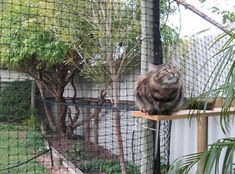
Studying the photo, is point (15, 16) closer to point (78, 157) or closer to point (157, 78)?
point (78, 157)

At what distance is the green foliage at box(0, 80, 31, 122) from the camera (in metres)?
7.62

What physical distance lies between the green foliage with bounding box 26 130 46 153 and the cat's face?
3.89 metres

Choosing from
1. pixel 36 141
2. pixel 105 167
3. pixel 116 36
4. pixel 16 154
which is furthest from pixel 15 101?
pixel 116 36

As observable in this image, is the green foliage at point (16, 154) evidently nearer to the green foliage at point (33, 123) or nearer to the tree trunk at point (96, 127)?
the green foliage at point (33, 123)

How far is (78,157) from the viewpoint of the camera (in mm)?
4695

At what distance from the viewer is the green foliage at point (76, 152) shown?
15.4 ft

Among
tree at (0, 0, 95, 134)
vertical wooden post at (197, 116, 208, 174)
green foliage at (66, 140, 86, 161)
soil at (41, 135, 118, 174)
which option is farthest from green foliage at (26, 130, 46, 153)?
vertical wooden post at (197, 116, 208, 174)

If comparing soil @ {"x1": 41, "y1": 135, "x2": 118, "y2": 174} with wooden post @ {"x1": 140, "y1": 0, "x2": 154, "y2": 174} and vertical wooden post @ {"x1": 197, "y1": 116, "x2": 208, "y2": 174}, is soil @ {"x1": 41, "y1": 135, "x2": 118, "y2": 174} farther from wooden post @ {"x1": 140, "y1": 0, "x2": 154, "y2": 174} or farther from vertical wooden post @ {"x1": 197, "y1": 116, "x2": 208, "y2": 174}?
wooden post @ {"x1": 140, "y1": 0, "x2": 154, "y2": 174}

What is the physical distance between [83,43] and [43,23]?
0.55 metres

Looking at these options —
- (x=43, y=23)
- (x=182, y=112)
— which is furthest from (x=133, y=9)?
(x=182, y=112)

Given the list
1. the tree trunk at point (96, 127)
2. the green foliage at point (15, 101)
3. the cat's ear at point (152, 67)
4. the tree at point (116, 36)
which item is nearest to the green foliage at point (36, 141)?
the tree trunk at point (96, 127)

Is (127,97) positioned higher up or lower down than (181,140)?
higher up

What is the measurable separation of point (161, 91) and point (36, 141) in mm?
4381

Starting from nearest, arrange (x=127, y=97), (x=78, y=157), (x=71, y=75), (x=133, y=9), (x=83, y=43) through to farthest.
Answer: (x=133, y=9) < (x=83, y=43) < (x=127, y=97) < (x=78, y=157) < (x=71, y=75)
